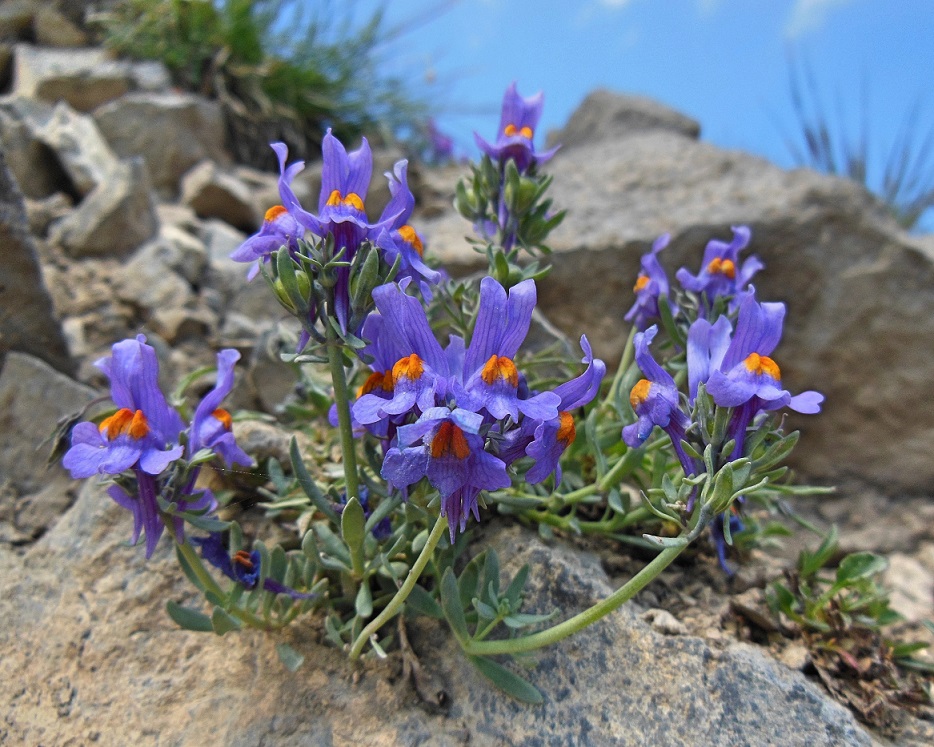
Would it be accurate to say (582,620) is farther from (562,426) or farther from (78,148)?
(78,148)

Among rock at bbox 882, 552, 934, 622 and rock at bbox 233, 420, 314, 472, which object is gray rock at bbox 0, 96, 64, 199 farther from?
rock at bbox 882, 552, 934, 622

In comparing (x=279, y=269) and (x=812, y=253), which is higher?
(x=279, y=269)

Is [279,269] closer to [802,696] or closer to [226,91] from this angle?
[802,696]

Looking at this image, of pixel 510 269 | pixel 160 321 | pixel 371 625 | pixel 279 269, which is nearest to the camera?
pixel 279 269

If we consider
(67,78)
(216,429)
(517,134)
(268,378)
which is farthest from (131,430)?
(67,78)

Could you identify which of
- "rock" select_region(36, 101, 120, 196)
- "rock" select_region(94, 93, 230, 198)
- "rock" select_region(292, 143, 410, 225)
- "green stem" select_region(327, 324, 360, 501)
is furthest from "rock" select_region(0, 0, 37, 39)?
"green stem" select_region(327, 324, 360, 501)

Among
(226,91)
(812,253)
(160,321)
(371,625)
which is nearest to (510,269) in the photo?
(371,625)
